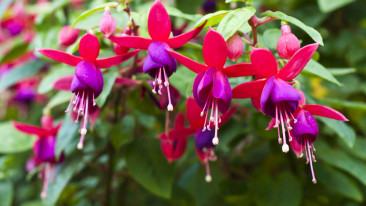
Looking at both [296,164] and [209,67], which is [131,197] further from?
[209,67]

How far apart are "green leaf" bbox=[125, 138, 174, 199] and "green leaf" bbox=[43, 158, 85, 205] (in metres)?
0.18

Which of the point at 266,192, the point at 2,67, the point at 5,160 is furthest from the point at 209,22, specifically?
the point at 2,67

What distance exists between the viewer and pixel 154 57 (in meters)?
0.70

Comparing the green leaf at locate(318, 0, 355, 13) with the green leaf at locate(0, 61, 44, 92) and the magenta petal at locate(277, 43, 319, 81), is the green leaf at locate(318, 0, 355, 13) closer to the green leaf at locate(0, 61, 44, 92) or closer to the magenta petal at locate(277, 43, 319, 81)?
the magenta petal at locate(277, 43, 319, 81)

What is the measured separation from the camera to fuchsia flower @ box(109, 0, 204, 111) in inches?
27.5

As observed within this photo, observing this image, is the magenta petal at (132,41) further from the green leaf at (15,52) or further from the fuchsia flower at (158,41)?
the green leaf at (15,52)

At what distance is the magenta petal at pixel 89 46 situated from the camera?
2.35ft

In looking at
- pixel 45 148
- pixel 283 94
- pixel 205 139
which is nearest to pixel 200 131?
pixel 205 139

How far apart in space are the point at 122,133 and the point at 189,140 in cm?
29

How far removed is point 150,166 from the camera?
1203 millimetres

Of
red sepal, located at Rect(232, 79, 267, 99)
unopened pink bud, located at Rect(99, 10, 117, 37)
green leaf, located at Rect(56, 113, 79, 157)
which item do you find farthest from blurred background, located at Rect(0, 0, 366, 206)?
red sepal, located at Rect(232, 79, 267, 99)

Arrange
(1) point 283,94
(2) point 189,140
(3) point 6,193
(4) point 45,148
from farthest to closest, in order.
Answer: (3) point 6,193 → (2) point 189,140 → (4) point 45,148 → (1) point 283,94

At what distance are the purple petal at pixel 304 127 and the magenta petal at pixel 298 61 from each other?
0.09m

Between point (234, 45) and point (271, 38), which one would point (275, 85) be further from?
point (271, 38)
